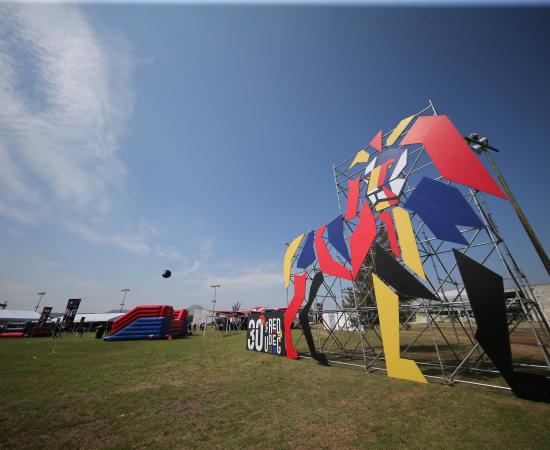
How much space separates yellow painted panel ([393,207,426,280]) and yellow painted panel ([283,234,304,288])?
5.90 meters

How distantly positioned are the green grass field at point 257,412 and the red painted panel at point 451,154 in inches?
219

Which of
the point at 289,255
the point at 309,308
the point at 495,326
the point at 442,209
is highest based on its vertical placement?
the point at 289,255

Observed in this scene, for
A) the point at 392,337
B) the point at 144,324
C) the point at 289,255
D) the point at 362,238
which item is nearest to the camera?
the point at 392,337

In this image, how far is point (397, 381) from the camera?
7297 millimetres

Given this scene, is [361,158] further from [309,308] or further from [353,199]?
[309,308]

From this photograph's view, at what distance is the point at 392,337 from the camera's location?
7.80 meters

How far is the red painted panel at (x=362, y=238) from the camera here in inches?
369

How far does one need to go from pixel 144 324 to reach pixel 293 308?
1784cm

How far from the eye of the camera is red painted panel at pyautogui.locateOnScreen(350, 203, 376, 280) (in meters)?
9.37

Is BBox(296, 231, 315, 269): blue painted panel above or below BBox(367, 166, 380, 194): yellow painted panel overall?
below

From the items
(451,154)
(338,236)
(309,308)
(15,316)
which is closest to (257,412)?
(309,308)

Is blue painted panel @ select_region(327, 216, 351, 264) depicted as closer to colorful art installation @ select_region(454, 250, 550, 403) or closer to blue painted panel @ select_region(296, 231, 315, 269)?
blue painted panel @ select_region(296, 231, 315, 269)

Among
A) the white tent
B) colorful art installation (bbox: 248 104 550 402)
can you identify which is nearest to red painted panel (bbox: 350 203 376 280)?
colorful art installation (bbox: 248 104 550 402)

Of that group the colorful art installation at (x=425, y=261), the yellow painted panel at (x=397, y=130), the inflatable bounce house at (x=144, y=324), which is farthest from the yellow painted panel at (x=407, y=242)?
the inflatable bounce house at (x=144, y=324)
